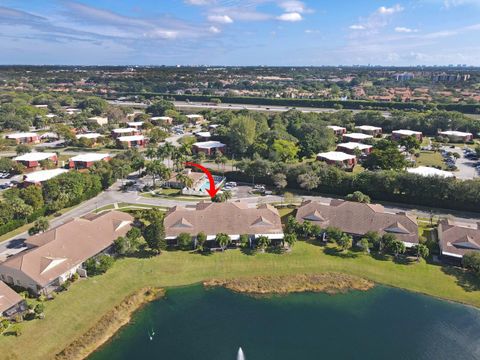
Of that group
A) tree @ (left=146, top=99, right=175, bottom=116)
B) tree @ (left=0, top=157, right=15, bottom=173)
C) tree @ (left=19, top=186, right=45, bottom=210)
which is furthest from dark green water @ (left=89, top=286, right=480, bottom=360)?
tree @ (left=146, top=99, right=175, bottom=116)

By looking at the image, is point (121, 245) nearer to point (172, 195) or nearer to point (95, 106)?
point (172, 195)

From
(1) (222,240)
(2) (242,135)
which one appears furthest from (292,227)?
(2) (242,135)

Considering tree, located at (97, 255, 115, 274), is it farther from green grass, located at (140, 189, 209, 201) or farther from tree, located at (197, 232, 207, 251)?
green grass, located at (140, 189, 209, 201)

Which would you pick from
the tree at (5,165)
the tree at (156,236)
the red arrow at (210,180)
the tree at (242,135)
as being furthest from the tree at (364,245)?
the tree at (5,165)

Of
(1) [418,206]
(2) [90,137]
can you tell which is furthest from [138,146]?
(1) [418,206]

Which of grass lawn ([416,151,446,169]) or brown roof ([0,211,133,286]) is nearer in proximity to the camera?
brown roof ([0,211,133,286])

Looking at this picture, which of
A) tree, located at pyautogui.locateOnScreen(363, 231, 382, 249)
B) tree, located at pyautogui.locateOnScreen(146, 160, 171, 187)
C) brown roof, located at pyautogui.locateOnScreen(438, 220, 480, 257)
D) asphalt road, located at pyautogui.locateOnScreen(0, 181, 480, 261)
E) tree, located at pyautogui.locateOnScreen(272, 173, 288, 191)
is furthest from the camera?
tree, located at pyautogui.locateOnScreen(146, 160, 171, 187)

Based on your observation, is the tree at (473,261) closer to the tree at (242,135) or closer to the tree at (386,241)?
the tree at (386,241)
